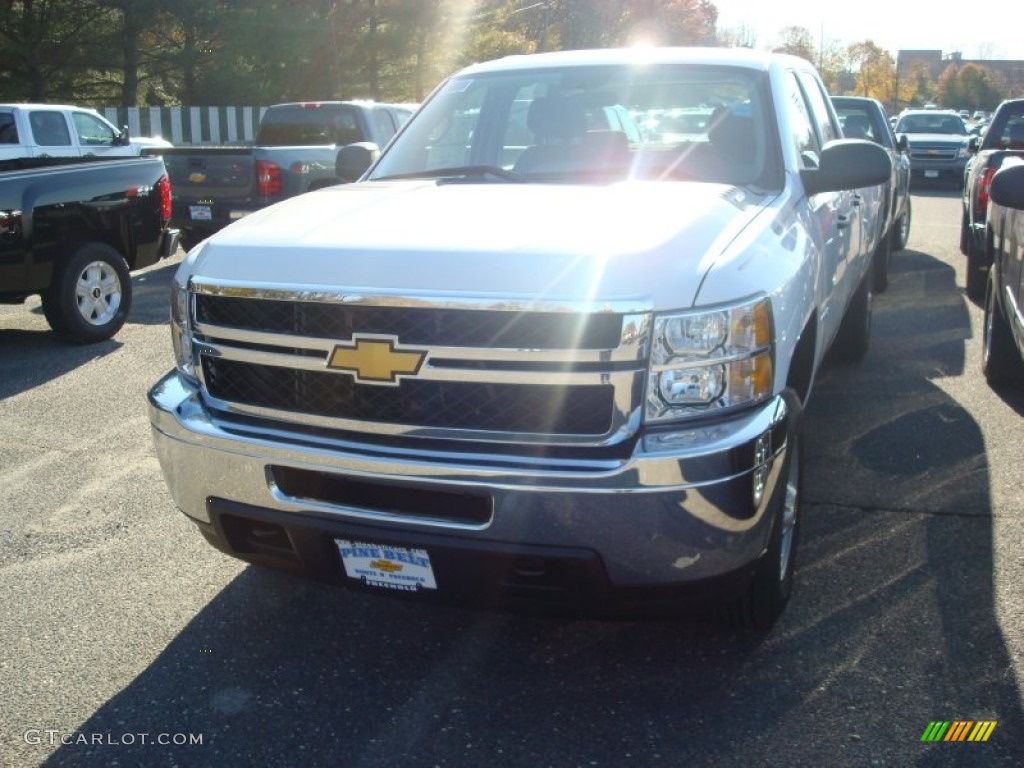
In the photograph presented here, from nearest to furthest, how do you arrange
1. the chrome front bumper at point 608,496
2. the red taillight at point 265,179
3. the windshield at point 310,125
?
the chrome front bumper at point 608,496
the red taillight at point 265,179
the windshield at point 310,125

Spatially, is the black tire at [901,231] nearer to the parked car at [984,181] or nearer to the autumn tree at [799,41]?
the parked car at [984,181]

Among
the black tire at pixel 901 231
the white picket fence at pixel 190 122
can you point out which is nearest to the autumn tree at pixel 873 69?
the white picket fence at pixel 190 122

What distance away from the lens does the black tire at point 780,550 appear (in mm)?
3129

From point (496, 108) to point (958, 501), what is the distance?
106 inches

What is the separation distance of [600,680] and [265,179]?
10167mm

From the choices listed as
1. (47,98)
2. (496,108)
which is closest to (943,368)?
(496,108)

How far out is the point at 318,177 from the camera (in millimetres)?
12859

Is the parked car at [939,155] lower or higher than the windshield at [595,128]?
lower

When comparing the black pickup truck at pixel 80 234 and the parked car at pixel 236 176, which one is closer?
the black pickup truck at pixel 80 234

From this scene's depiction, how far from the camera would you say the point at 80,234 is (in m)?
8.20

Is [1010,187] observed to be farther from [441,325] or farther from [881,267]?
[881,267]

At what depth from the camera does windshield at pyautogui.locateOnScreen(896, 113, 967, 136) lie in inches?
971

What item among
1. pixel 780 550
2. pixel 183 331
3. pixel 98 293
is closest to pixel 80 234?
pixel 98 293

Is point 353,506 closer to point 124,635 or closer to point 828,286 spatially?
point 124,635
